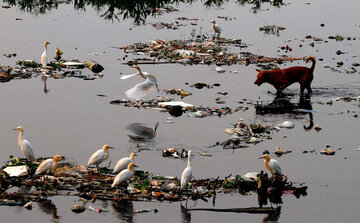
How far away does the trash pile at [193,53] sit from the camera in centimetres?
2164

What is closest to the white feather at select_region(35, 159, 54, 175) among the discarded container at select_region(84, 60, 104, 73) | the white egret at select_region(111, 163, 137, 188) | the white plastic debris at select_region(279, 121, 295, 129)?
the white egret at select_region(111, 163, 137, 188)

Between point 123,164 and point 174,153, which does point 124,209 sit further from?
point 174,153

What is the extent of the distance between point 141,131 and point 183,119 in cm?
143

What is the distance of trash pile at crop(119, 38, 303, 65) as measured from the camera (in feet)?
71.0

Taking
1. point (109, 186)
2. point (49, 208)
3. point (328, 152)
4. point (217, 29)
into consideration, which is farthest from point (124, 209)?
point (217, 29)

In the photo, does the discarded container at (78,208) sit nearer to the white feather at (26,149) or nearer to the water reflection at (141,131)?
the white feather at (26,149)

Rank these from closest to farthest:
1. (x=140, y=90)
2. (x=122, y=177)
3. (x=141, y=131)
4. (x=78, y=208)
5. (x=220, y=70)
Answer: (x=78, y=208)
(x=122, y=177)
(x=141, y=131)
(x=140, y=90)
(x=220, y=70)

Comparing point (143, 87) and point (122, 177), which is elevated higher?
point (122, 177)

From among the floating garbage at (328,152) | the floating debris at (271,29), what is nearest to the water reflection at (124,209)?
the floating garbage at (328,152)

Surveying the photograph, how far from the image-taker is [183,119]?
603 inches

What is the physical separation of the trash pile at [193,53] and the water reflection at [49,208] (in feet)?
37.0

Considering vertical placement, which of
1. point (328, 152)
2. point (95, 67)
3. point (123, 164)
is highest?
point (123, 164)

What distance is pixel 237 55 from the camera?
22641 mm

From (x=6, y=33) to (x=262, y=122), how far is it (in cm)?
1440
